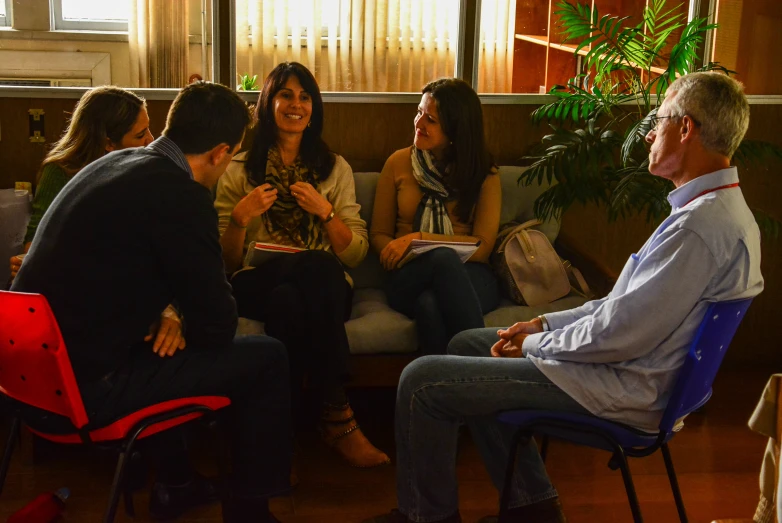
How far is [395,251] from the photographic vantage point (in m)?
3.12

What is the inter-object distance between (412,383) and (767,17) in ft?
8.97

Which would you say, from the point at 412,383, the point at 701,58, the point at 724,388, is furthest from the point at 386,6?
the point at 412,383

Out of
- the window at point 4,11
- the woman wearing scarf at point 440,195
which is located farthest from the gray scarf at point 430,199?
the window at point 4,11

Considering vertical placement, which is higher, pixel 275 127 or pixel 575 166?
pixel 275 127

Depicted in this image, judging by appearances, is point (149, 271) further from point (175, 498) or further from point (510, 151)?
point (510, 151)

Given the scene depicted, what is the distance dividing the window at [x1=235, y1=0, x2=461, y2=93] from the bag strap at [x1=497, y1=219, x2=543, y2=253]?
0.84 metres

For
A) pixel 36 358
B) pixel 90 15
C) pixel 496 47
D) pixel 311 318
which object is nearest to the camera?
pixel 36 358

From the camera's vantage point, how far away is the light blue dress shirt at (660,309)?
188 cm

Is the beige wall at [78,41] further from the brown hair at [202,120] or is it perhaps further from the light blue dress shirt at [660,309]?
the light blue dress shirt at [660,309]

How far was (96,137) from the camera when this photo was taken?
2818mm

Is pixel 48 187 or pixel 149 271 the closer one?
pixel 149 271

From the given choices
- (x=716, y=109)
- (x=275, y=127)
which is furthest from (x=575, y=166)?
(x=716, y=109)

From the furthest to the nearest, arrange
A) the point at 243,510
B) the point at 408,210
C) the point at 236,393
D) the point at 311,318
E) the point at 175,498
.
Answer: the point at 408,210 < the point at 311,318 < the point at 175,498 < the point at 243,510 < the point at 236,393

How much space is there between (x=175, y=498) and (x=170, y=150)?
103 centimetres
